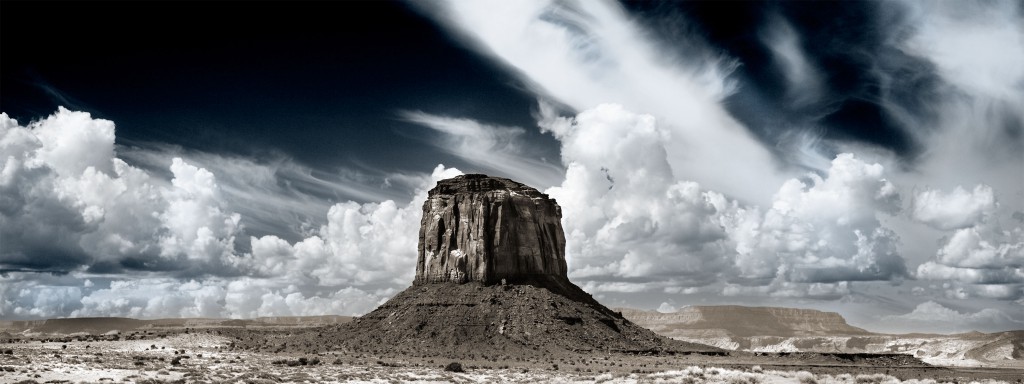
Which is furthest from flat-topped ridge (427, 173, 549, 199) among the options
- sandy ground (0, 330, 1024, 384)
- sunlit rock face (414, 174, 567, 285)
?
sandy ground (0, 330, 1024, 384)

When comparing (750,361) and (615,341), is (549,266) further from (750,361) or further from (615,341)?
(750,361)

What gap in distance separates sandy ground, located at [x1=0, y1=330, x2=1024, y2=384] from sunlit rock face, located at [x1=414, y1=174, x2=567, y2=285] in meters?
24.1

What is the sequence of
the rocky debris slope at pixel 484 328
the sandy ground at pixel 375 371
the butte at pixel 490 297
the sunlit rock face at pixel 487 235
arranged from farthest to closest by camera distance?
the sunlit rock face at pixel 487 235 < the butte at pixel 490 297 < the rocky debris slope at pixel 484 328 < the sandy ground at pixel 375 371

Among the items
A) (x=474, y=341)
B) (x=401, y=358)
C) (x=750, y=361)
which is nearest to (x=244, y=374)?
(x=401, y=358)

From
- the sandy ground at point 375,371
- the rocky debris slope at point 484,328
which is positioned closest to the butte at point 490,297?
the rocky debris slope at point 484,328

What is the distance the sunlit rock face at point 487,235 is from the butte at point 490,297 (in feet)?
0.48

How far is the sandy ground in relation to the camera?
1934 inches

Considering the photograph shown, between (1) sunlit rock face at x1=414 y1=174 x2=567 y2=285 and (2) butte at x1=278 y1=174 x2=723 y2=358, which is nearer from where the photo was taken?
(2) butte at x1=278 y1=174 x2=723 y2=358

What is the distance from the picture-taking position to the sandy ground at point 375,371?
4912cm

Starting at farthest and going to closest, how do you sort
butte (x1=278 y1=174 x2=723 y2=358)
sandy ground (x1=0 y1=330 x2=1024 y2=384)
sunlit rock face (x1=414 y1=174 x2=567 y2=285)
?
sunlit rock face (x1=414 y1=174 x2=567 y2=285)
butte (x1=278 y1=174 x2=723 y2=358)
sandy ground (x1=0 y1=330 x2=1024 y2=384)

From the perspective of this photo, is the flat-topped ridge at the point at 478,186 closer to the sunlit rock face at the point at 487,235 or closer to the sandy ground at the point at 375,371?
the sunlit rock face at the point at 487,235

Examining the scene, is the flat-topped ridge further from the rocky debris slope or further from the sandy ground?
the sandy ground

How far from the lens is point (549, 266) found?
111500 mm

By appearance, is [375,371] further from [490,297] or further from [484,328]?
[490,297]
